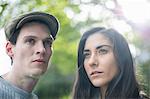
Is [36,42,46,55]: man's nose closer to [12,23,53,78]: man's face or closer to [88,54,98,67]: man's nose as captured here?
[12,23,53,78]: man's face

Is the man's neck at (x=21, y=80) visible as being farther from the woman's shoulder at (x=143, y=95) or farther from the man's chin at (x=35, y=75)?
the woman's shoulder at (x=143, y=95)

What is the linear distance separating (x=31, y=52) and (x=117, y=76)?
0.64 ft

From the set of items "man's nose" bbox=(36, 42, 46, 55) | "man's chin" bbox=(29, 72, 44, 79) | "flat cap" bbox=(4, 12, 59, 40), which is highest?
"flat cap" bbox=(4, 12, 59, 40)

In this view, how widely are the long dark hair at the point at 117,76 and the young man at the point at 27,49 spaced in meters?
0.08

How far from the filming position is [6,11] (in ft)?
2.84

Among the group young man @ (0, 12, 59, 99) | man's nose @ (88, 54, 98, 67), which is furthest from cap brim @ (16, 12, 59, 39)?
man's nose @ (88, 54, 98, 67)

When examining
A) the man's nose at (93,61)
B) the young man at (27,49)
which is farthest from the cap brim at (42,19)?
the man's nose at (93,61)

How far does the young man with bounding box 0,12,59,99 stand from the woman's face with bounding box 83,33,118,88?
0.09m

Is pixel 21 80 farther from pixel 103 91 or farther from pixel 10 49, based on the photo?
pixel 103 91

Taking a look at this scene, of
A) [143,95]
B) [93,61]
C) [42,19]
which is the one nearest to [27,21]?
[42,19]

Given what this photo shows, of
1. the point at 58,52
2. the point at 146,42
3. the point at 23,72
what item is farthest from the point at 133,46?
the point at 23,72

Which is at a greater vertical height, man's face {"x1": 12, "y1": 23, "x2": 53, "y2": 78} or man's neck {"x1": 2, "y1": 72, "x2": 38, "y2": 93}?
man's face {"x1": 12, "y1": 23, "x2": 53, "y2": 78}

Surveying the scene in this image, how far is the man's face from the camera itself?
0.73 meters

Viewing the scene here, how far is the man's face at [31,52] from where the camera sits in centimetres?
73
